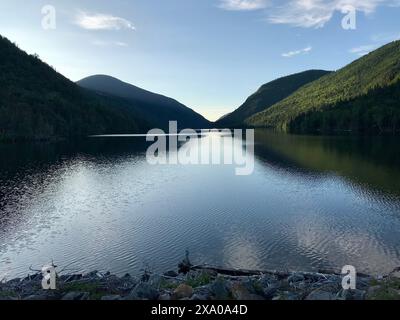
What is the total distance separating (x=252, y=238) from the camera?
38312 millimetres

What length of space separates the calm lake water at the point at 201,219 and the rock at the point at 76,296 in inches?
418

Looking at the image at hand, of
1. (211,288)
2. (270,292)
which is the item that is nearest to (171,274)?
(211,288)

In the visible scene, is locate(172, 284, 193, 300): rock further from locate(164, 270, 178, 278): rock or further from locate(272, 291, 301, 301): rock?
locate(164, 270, 178, 278): rock

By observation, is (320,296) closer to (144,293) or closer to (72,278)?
(144,293)

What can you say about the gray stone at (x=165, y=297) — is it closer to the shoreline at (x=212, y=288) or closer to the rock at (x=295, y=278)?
the shoreline at (x=212, y=288)

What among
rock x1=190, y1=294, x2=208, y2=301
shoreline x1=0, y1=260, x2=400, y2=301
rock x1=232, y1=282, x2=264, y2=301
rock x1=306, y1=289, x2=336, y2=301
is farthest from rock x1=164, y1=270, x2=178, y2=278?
rock x1=306, y1=289, x2=336, y2=301

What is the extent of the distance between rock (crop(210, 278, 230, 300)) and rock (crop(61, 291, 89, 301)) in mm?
6670

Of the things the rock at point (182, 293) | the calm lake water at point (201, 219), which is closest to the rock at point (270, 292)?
the rock at point (182, 293)

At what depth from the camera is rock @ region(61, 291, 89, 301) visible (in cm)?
1975

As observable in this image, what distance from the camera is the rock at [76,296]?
1975 cm

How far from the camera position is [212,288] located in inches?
806
